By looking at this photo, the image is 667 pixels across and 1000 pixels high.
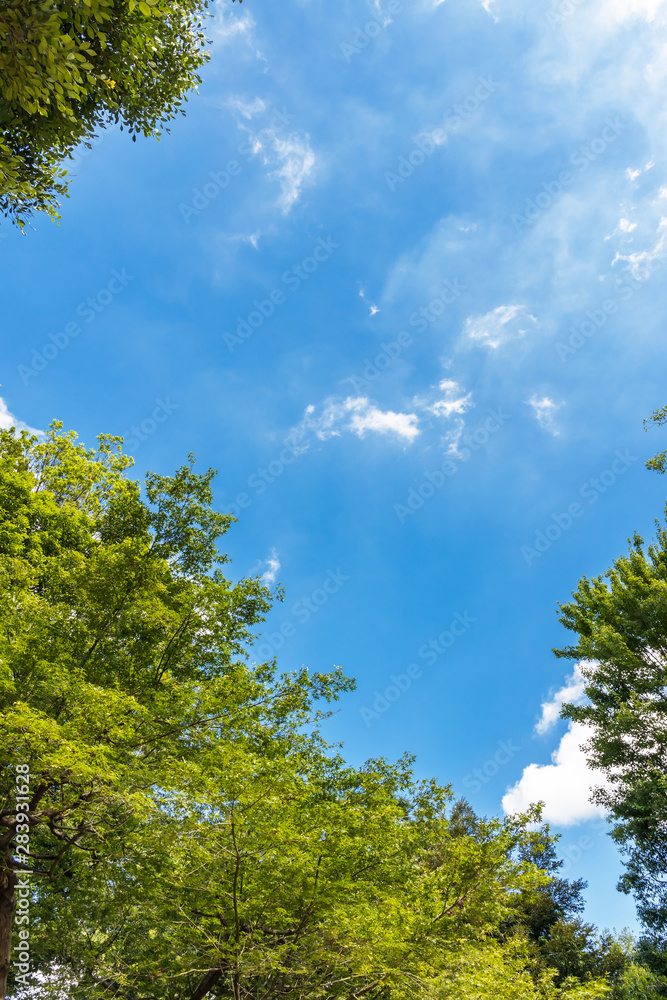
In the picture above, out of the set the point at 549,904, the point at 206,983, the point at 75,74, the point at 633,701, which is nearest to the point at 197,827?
the point at 206,983

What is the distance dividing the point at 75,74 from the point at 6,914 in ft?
39.8

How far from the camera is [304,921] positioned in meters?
7.57

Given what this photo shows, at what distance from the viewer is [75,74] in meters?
4.61

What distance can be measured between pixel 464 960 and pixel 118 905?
6.78 m

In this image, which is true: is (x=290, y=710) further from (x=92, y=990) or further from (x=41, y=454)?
(x=41, y=454)

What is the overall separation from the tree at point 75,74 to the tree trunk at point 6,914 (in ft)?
35.6

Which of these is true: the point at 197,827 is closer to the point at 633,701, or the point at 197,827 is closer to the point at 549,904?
the point at 633,701

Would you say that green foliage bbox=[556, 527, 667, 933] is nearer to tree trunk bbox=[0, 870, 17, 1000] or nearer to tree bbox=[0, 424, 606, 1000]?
tree bbox=[0, 424, 606, 1000]

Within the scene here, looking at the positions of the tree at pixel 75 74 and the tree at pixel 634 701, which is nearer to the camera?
the tree at pixel 75 74

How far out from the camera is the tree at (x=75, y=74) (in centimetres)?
449

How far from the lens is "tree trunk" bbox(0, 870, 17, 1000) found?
8.29 metres

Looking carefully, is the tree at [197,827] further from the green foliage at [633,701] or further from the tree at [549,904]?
the tree at [549,904]

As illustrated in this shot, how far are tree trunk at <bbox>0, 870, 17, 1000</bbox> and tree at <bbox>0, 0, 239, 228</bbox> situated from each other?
1086 centimetres

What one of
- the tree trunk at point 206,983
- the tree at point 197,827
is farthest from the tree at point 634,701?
the tree trunk at point 206,983
